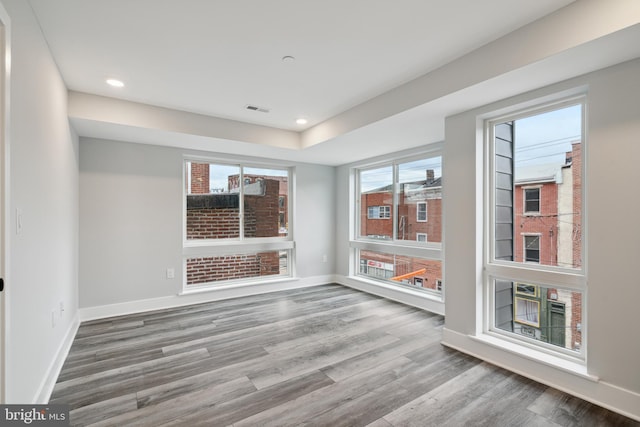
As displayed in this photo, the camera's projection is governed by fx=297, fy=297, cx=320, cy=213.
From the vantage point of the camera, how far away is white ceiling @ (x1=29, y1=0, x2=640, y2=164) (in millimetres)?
1834

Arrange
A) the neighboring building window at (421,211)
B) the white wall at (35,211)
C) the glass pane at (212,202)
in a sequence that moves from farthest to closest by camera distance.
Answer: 1. the glass pane at (212,202)
2. the neighboring building window at (421,211)
3. the white wall at (35,211)

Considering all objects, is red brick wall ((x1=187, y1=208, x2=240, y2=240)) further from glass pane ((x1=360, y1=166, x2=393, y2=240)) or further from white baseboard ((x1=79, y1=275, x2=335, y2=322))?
glass pane ((x1=360, y1=166, x2=393, y2=240))

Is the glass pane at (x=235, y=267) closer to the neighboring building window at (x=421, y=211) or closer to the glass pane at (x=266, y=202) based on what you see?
the glass pane at (x=266, y=202)

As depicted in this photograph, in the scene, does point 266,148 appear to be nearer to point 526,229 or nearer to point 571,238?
point 526,229

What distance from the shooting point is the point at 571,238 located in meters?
2.37

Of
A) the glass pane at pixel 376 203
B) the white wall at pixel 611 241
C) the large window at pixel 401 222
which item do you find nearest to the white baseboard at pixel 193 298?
the large window at pixel 401 222

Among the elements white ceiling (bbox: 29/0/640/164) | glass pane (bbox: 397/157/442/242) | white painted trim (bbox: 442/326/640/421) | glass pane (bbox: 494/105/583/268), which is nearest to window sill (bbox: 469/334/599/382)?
white painted trim (bbox: 442/326/640/421)

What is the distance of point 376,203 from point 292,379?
3424 mm

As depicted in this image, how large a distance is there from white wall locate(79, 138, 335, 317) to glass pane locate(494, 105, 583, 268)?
3.84m

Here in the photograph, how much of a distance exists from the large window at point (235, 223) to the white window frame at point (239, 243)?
0.05 feet

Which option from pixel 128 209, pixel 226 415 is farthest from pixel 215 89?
pixel 226 415

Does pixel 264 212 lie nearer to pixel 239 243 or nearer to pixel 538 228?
pixel 239 243

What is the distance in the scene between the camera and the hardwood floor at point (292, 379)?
1.92 metres

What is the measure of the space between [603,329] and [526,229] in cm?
91
